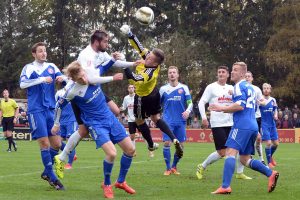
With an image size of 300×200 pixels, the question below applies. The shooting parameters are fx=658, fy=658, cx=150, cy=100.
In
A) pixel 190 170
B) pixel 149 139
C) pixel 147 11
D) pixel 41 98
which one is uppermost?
pixel 147 11

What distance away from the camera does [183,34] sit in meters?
51.1

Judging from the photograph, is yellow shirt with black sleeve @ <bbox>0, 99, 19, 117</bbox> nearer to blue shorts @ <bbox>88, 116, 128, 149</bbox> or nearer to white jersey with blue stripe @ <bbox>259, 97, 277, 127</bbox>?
white jersey with blue stripe @ <bbox>259, 97, 277, 127</bbox>

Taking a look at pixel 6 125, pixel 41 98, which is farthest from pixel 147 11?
pixel 6 125

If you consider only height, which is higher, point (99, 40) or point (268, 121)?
point (99, 40)

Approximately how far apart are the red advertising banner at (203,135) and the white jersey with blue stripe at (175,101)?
19.8 metres

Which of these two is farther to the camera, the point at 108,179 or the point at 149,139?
the point at 149,139

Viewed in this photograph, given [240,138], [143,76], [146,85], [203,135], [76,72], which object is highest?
[76,72]

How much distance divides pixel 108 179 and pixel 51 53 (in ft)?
160

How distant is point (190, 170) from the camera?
16094mm

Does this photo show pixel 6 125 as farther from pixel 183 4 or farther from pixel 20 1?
pixel 20 1

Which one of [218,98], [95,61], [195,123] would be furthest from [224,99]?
[195,123]

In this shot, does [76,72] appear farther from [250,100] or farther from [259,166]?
[259,166]

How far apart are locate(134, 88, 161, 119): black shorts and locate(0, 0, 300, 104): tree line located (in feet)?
108

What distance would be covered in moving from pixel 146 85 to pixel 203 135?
23.6 m
